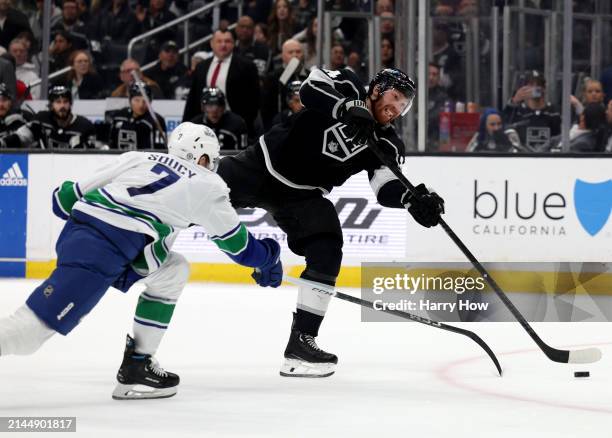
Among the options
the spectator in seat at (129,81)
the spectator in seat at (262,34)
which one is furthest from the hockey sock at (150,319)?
the spectator in seat at (262,34)

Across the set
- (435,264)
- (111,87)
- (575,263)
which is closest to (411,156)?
(435,264)

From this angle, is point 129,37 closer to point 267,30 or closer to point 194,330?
point 267,30

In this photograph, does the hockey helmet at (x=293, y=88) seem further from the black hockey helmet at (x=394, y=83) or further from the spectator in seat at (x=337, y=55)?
the black hockey helmet at (x=394, y=83)

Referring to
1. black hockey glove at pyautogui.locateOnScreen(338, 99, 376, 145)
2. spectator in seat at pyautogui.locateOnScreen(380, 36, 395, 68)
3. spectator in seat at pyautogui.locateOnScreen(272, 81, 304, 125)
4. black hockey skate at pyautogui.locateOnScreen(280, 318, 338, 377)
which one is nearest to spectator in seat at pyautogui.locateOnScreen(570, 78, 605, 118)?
spectator in seat at pyautogui.locateOnScreen(380, 36, 395, 68)

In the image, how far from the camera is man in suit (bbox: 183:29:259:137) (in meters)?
8.38

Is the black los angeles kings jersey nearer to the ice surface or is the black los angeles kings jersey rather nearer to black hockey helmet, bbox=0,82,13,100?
the ice surface

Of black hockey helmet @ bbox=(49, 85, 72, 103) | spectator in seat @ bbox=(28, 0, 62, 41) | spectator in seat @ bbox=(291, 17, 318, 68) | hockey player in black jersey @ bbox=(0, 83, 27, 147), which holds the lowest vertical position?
hockey player in black jersey @ bbox=(0, 83, 27, 147)

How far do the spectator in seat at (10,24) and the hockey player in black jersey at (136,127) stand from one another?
67.2 inches

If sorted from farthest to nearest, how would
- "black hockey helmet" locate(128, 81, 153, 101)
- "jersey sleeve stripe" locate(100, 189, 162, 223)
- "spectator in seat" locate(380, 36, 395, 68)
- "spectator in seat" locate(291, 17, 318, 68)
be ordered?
"spectator in seat" locate(291, 17, 318, 68) → "black hockey helmet" locate(128, 81, 153, 101) → "spectator in seat" locate(380, 36, 395, 68) → "jersey sleeve stripe" locate(100, 189, 162, 223)

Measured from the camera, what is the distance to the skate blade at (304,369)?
470 centimetres

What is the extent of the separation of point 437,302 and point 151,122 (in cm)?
332

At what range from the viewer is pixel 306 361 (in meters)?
4.72

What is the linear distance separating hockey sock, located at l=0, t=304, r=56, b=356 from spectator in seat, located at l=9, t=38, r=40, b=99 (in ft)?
19.4

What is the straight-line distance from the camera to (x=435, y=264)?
7.65 meters
